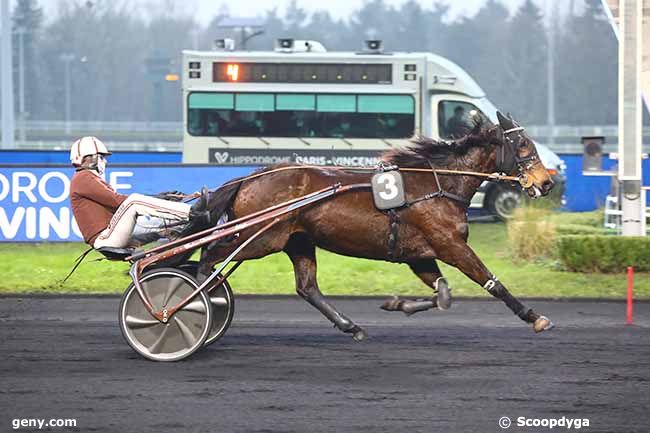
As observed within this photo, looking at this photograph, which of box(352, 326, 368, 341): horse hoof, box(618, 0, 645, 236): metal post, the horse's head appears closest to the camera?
box(352, 326, 368, 341): horse hoof

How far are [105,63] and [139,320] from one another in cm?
7914

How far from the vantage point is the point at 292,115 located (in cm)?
2381

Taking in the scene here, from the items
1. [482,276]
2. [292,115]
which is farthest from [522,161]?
[292,115]

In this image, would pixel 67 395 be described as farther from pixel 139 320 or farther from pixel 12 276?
pixel 12 276

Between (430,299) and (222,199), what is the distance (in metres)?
1.86

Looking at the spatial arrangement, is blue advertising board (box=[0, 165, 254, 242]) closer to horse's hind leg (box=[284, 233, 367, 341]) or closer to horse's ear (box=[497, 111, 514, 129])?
horse's hind leg (box=[284, 233, 367, 341])

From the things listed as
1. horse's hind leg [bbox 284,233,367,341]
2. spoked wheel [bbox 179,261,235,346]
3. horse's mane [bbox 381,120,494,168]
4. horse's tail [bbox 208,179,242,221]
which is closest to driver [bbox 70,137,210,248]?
horse's tail [bbox 208,179,242,221]

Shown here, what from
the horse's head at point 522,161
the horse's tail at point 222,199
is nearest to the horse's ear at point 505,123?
the horse's head at point 522,161

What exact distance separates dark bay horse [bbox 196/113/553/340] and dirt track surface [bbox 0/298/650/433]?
54 cm

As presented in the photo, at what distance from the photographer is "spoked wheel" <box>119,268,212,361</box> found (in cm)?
906

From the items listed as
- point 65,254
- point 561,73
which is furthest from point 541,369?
point 561,73

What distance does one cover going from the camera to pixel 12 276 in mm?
14922

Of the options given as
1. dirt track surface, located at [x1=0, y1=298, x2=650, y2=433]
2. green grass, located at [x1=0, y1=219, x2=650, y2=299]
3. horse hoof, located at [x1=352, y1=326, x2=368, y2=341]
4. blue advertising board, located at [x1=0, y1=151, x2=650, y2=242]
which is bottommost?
green grass, located at [x1=0, y1=219, x2=650, y2=299]

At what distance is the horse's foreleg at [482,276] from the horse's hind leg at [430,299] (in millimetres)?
218
